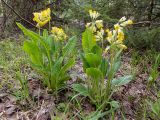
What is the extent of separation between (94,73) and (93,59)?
0.35ft

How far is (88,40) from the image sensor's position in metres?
2.32

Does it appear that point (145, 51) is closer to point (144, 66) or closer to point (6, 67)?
point (144, 66)

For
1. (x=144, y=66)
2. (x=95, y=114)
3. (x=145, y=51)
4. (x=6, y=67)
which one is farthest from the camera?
(x=145, y=51)

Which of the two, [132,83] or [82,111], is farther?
[132,83]

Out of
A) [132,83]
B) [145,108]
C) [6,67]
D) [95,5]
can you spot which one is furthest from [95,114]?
[95,5]

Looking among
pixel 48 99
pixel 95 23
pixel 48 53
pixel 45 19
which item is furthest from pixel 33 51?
pixel 95 23

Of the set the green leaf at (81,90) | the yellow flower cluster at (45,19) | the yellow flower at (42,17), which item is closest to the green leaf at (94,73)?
the green leaf at (81,90)

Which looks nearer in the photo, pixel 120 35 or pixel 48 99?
pixel 120 35

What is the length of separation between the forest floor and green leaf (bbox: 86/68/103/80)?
22 cm

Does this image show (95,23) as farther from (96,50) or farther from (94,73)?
(94,73)

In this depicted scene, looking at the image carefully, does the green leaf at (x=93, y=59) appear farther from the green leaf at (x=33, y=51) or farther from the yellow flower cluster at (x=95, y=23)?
the green leaf at (x=33, y=51)

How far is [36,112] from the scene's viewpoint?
90.3 inches

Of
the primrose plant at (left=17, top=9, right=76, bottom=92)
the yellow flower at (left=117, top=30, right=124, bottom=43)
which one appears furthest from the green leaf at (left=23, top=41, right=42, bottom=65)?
the yellow flower at (left=117, top=30, right=124, bottom=43)

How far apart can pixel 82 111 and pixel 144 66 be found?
1194mm
